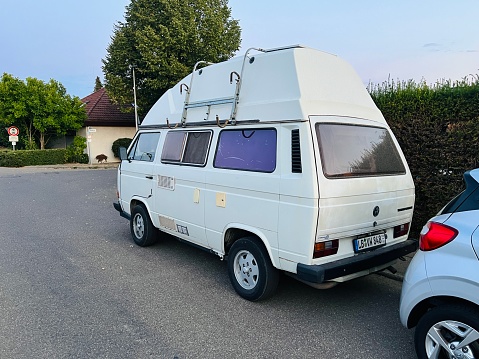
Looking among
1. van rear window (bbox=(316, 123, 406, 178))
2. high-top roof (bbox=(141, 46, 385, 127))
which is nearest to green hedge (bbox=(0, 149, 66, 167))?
high-top roof (bbox=(141, 46, 385, 127))

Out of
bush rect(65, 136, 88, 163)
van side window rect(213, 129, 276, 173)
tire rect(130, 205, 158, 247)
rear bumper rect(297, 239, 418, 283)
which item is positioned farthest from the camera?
bush rect(65, 136, 88, 163)

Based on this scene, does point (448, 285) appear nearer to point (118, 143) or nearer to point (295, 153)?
point (295, 153)

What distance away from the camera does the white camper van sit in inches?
138

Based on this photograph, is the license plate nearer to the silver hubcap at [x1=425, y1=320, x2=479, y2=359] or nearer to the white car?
the white car

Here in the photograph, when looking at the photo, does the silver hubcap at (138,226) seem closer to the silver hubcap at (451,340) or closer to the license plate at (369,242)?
the license plate at (369,242)

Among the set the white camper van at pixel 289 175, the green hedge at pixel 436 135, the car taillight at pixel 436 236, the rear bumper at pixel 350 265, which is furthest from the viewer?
the green hedge at pixel 436 135

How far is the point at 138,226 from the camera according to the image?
6305 millimetres

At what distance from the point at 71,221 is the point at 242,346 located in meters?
6.44

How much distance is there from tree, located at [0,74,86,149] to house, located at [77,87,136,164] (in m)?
0.87

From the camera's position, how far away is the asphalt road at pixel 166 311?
10.6ft

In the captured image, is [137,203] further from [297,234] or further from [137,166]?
[297,234]

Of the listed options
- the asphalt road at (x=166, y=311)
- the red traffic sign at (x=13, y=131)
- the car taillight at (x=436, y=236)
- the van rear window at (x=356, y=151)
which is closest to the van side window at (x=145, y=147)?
the asphalt road at (x=166, y=311)

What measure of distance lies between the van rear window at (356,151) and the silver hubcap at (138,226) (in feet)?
11.9

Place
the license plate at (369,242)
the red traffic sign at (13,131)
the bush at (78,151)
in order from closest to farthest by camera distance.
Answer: the license plate at (369,242), the red traffic sign at (13,131), the bush at (78,151)
